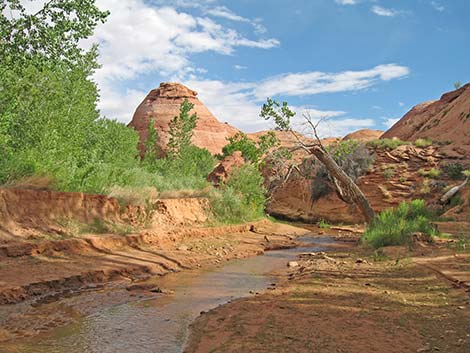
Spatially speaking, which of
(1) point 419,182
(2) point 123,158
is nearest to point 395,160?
(1) point 419,182

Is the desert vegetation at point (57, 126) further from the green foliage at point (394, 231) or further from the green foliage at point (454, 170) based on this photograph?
the green foliage at point (454, 170)

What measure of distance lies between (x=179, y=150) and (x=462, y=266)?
924 inches

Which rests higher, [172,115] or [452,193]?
[172,115]

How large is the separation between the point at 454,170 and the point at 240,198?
48.4 ft

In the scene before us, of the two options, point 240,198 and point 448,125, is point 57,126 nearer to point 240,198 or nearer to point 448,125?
point 240,198

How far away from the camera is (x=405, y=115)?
5522cm

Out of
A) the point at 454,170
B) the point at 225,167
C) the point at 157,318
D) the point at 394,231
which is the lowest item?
the point at 157,318

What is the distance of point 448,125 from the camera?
34.9 meters

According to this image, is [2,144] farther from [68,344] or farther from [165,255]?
[68,344]

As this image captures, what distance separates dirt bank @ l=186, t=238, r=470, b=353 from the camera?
12.9 ft

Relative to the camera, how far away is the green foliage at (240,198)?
20856mm

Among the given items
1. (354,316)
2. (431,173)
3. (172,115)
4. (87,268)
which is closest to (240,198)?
(431,173)

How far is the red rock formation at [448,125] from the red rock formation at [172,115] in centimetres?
3269

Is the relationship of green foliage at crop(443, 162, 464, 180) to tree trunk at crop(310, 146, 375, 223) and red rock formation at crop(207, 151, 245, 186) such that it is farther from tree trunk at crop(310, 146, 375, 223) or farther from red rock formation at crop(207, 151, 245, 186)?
red rock formation at crop(207, 151, 245, 186)
